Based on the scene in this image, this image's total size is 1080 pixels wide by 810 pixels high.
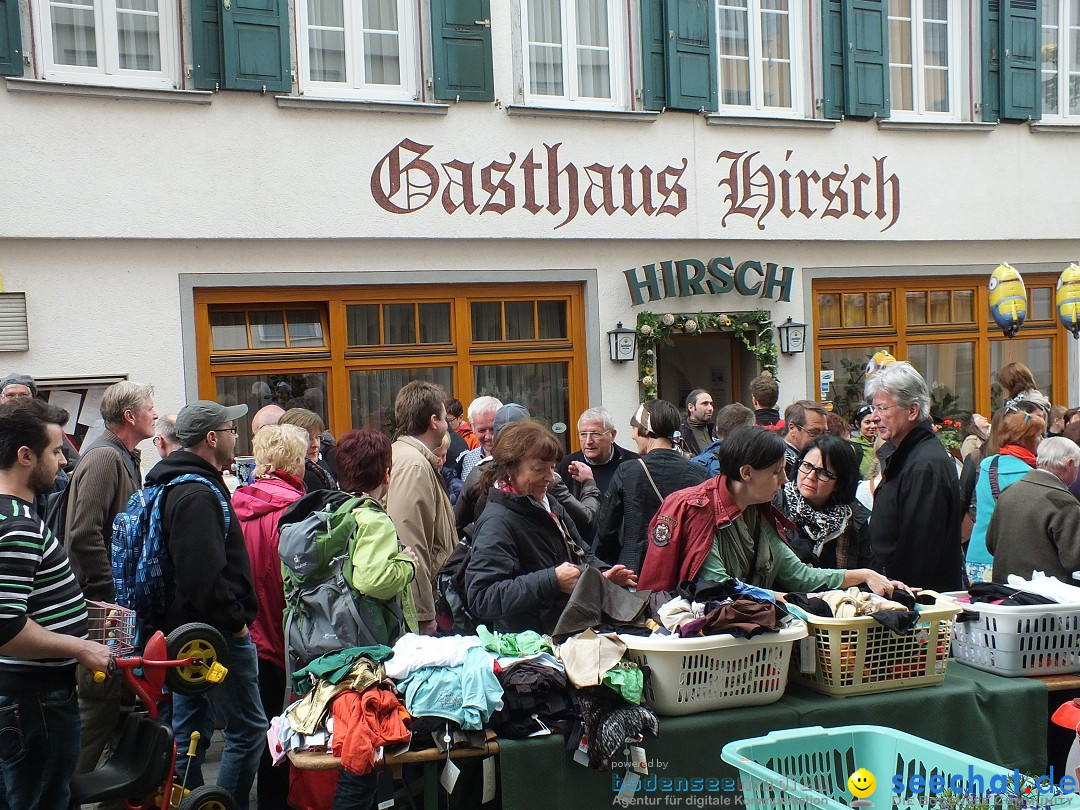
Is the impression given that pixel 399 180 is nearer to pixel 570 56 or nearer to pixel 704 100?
pixel 570 56

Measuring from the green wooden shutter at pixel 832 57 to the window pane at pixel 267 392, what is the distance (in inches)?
224

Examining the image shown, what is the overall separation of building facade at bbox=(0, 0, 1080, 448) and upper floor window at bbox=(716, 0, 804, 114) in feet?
0.10

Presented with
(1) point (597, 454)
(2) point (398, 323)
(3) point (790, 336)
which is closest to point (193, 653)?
(1) point (597, 454)

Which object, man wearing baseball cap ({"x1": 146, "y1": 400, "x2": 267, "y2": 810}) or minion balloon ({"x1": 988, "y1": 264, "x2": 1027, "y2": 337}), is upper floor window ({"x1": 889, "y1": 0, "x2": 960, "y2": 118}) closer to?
minion balloon ({"x1": 988, "y1": 264, "x2": 1027, "y2": 337})

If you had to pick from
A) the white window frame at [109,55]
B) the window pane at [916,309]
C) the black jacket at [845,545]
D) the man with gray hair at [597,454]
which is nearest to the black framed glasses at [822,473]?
the black jacket at [845,545]

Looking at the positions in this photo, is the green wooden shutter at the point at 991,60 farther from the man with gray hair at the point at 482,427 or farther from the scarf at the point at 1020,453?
the man with gray hair at the point at 482,427

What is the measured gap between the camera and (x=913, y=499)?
4789 millimetres

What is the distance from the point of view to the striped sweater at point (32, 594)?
337cm

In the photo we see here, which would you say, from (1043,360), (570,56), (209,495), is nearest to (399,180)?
(570,56)

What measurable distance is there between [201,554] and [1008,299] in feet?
28.5

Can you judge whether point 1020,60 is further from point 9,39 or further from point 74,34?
point 9,39

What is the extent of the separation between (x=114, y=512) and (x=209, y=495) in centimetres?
101

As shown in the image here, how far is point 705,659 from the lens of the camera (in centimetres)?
378

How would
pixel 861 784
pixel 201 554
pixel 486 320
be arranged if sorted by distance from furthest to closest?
1. pixel 486 320
2. pixel 201 554
3. pixel 861 784
